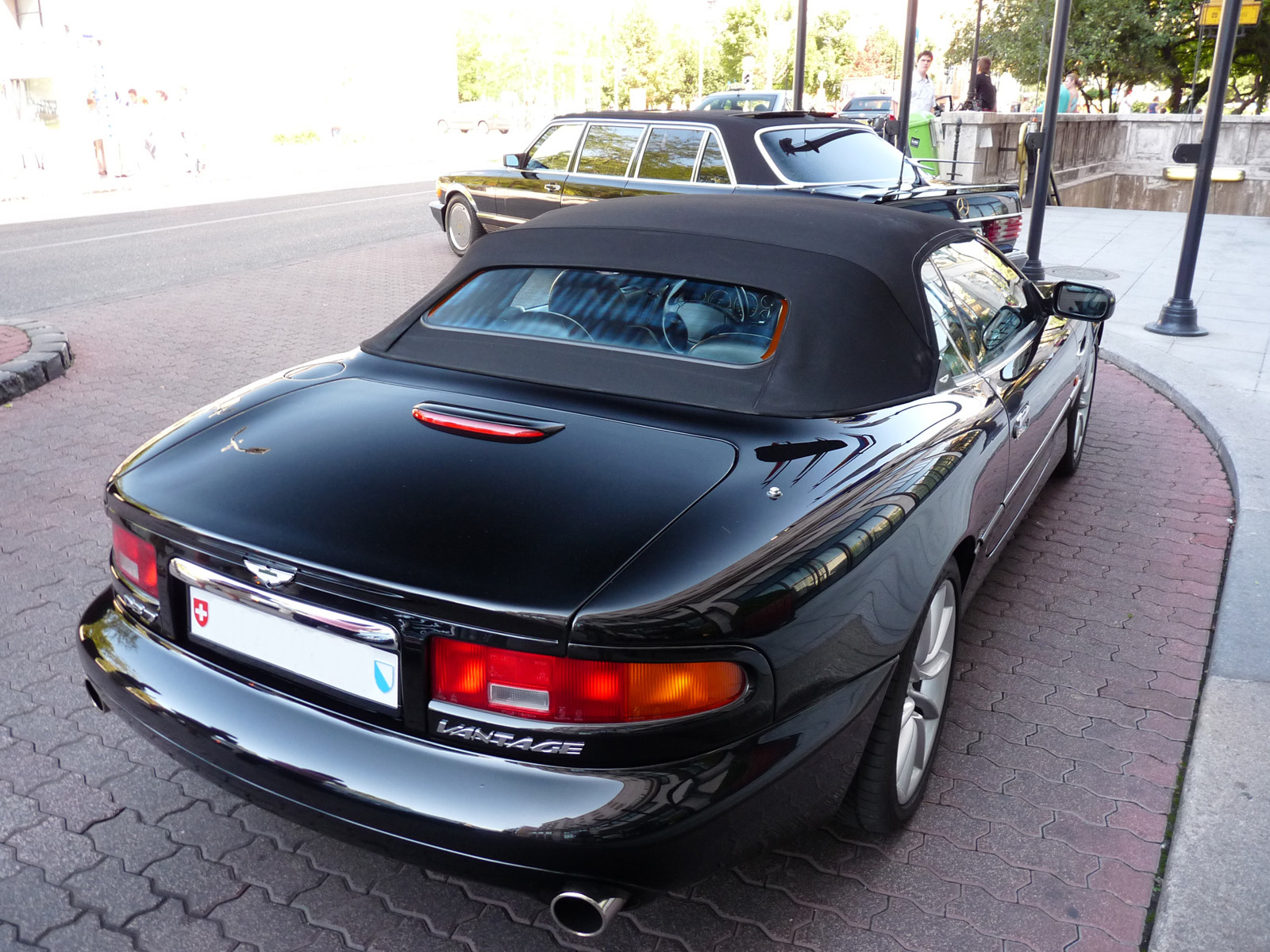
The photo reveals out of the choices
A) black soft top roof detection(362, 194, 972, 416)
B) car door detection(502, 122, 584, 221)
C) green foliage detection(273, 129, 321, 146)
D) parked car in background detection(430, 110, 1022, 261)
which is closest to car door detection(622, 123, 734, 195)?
parked car in background detection(430, 110, 1022, 261)

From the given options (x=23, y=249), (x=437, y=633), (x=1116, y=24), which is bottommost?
(x=23, y=249)

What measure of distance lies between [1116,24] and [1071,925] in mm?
37679

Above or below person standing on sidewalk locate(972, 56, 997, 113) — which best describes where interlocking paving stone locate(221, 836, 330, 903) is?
below

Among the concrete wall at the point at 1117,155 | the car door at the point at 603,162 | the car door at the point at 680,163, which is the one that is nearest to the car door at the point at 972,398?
the car door at the point at 680,163

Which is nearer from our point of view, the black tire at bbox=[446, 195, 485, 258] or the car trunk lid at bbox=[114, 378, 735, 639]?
the car trunk lid at bbox=[114, 378, 735, 639]

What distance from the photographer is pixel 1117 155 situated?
2453 cm

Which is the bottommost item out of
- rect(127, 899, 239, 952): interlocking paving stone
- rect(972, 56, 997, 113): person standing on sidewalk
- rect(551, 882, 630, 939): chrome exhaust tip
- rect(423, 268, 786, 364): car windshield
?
rect(127, 899, 239, 952): interlocking paving stone

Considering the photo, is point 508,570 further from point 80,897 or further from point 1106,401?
point 1106,401

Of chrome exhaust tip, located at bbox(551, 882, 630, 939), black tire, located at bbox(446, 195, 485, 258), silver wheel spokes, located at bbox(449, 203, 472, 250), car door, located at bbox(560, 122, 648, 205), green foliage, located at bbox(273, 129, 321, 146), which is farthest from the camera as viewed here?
green foliage, located at bbox(273, 129, 321, 146)

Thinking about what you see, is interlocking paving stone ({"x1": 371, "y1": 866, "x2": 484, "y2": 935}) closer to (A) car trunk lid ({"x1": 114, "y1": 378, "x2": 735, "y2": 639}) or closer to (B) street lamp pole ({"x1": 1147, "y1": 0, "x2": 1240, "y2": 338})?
(A) car trunk lid ({"x1": 114, "y1": 378, "x2": 735, "y2": 639})

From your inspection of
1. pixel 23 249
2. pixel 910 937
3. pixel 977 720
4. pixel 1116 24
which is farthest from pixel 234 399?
pixel 1116 24

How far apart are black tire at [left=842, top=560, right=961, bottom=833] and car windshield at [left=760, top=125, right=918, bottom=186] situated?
596 centimetres

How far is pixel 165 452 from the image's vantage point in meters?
2.56

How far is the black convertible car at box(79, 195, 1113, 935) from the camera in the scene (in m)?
1.92
